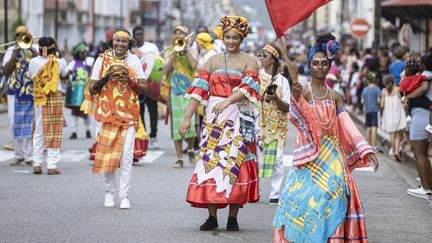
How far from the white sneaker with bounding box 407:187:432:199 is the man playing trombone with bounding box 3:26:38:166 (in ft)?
18.1

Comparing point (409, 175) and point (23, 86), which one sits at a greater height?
point (23, 86)

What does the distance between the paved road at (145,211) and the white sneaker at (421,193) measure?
11 cm

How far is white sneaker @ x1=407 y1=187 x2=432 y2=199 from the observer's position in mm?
13742

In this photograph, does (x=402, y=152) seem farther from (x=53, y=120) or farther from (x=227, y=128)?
(x=227, y=128)

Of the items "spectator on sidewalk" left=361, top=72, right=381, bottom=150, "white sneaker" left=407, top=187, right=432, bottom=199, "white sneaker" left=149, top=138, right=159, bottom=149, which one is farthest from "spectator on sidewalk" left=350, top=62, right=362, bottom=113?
"white sneaker" left=407, top=187, right=432, bottom=199

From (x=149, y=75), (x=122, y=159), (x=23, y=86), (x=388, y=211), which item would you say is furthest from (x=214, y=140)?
(x=149, y=75)

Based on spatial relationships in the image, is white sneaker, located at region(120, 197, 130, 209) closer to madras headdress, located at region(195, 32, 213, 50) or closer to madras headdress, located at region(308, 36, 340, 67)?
madras headdress, located at region(308, 36, 340, 67)

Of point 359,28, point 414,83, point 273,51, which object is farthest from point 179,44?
point 359,28

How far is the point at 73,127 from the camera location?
2259cm

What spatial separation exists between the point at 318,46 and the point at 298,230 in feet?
4.55

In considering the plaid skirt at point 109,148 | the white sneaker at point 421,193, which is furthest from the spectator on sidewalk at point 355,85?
the plaid skirt at point 109,148

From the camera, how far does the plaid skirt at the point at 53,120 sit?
15234 mm

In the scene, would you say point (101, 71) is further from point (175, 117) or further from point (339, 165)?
point (175, 117)

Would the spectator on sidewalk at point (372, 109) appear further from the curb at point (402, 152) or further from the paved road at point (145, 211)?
the paved road at point (145, 211)
